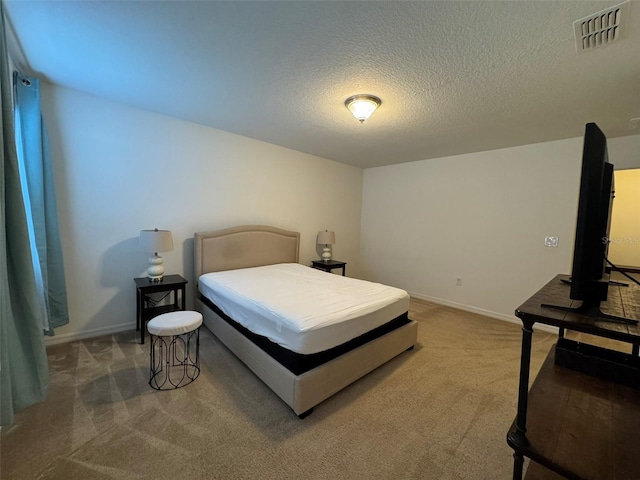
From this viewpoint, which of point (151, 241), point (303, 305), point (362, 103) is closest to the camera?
point (303, 305)

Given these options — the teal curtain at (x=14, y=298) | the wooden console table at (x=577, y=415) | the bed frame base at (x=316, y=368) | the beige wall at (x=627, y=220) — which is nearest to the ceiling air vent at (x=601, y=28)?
the wooden console table at (x=577, y=415)

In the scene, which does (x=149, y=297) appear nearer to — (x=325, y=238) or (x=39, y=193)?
(x=39, y=193)

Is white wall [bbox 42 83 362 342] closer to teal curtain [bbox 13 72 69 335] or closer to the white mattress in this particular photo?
teal curtain [bbox 13 72 69 335]

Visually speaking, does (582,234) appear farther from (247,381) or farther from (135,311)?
(135,311)

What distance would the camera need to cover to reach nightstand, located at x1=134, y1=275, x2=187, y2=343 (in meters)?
2.71

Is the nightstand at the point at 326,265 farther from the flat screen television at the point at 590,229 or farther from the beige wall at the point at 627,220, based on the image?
the beige wall at the point at 627,220

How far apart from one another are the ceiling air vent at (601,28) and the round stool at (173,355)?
3190 millimetres

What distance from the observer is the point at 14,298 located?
132 centimetres

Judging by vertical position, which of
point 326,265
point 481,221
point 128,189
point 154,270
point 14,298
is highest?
point 128,189

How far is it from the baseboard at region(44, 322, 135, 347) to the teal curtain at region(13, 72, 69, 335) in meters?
0.22

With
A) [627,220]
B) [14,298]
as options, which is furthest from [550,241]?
[14,298]

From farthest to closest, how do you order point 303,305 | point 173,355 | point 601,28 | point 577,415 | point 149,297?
point 149,297, point 173,355, point 303,305, point 601,28, point 577,415

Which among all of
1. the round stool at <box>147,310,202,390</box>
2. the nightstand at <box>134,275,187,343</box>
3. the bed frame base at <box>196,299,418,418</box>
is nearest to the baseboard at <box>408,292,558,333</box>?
the bed frame base at <box>196,299,418,418</box>

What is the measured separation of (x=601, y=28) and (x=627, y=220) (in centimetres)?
420
